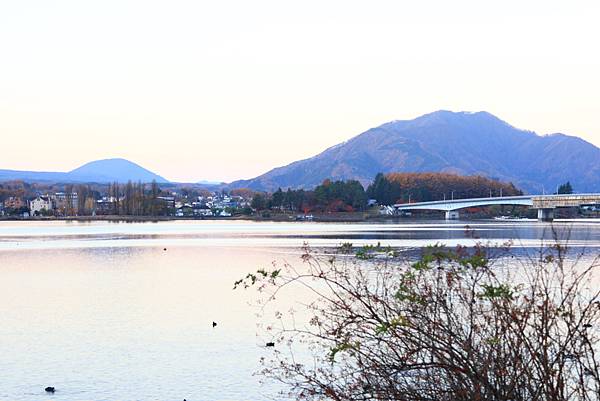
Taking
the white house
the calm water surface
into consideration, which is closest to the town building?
the white house

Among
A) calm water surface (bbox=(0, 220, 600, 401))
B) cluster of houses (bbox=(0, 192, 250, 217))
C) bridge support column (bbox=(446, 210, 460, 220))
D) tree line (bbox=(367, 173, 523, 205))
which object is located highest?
tree line (bbox=(367, 173, 523, 205))

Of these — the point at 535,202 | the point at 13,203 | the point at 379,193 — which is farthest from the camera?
the point at 13,203

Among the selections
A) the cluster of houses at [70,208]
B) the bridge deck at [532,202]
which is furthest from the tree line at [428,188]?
the cluster of houses at [70,208]

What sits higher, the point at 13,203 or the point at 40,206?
the point at 13,203

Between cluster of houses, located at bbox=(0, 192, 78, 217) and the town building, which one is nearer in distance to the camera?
cluster of houses, located at bbox=(0, 192, 78, 217)

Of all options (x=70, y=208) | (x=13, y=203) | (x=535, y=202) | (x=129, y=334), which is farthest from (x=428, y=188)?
(x=129, y=334)

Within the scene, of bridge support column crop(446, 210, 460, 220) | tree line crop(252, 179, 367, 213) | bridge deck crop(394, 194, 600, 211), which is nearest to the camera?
bridge deck crop(394, 194, 600, 211)

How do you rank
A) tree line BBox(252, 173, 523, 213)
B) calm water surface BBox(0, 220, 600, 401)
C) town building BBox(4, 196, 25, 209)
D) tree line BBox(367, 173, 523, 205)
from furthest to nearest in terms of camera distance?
1. town building BBox(4, 196, 25, 209)
2. tree line BBox(367, 173, 523, 205)
3. tree line BBox(252, 173, 523, 213)
4. calm water surface BBox(0, 220, 600, 401)

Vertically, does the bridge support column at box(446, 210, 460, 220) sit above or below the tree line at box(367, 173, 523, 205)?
below

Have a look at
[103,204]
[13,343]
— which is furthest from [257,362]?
[103,204]

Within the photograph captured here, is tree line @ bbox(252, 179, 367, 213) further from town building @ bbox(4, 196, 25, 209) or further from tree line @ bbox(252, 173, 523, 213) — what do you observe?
town building @ bbox(4, 196, 25, 209)

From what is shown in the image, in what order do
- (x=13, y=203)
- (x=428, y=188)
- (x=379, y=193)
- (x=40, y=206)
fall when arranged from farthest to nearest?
(x=13, y=203) → (x=40, y=206) → (x=428, y=188) → (x=379, y=193)

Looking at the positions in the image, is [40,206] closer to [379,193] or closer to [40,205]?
[40,205]

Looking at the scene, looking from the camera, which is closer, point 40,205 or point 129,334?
point 129,334
